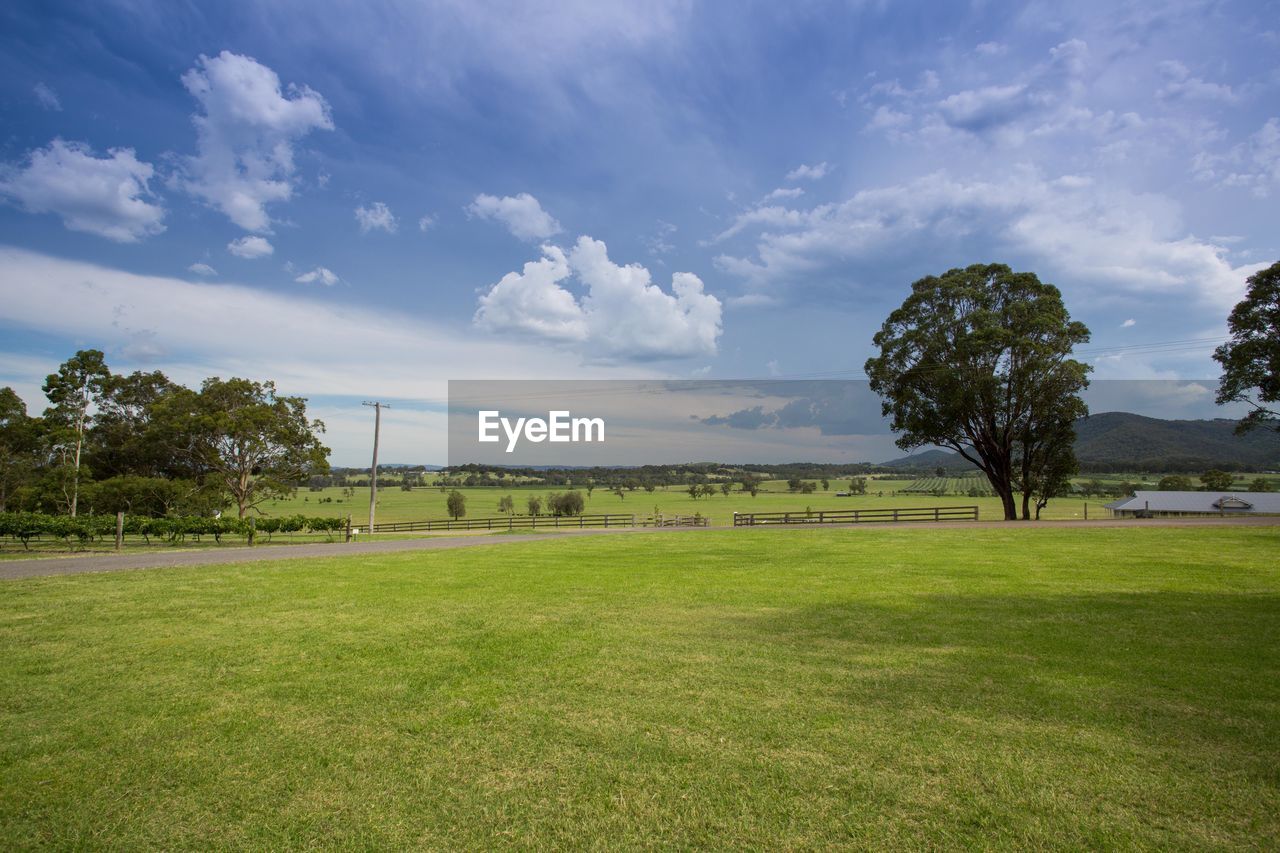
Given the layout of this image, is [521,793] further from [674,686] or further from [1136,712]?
[1136,712]

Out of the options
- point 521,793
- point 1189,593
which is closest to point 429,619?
point 521,793

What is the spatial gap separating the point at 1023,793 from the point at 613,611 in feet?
21.2

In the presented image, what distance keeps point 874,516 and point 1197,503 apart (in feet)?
160

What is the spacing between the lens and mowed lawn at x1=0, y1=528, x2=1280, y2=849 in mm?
3514

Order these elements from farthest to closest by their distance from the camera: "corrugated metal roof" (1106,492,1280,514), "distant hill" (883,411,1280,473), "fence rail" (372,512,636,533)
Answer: "distant hill" (883,411,1280,473), "corrugated metal roof" (1106,492,1280,514), "fence rail" (372,512,636,533)

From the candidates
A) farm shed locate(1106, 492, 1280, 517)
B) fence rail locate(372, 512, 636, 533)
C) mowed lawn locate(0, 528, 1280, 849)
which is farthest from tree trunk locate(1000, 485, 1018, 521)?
farm shed locate(1106, 492, 1280, 517)

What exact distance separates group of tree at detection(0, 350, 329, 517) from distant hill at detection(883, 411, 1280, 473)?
312 ft

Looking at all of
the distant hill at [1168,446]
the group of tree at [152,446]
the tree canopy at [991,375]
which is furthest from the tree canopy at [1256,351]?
the distant hill at [1168,446]

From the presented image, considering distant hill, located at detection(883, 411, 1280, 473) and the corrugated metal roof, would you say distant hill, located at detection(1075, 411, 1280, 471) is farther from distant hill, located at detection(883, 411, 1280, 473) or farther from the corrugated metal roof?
the corrugated metal roof

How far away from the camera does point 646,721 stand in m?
4.95

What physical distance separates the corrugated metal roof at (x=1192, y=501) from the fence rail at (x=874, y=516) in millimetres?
35582

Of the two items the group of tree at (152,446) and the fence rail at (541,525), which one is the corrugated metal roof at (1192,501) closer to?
the fence rail at (541,525)

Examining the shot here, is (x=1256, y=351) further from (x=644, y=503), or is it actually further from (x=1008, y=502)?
(x=644, y=503)

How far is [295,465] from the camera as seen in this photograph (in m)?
39.2
